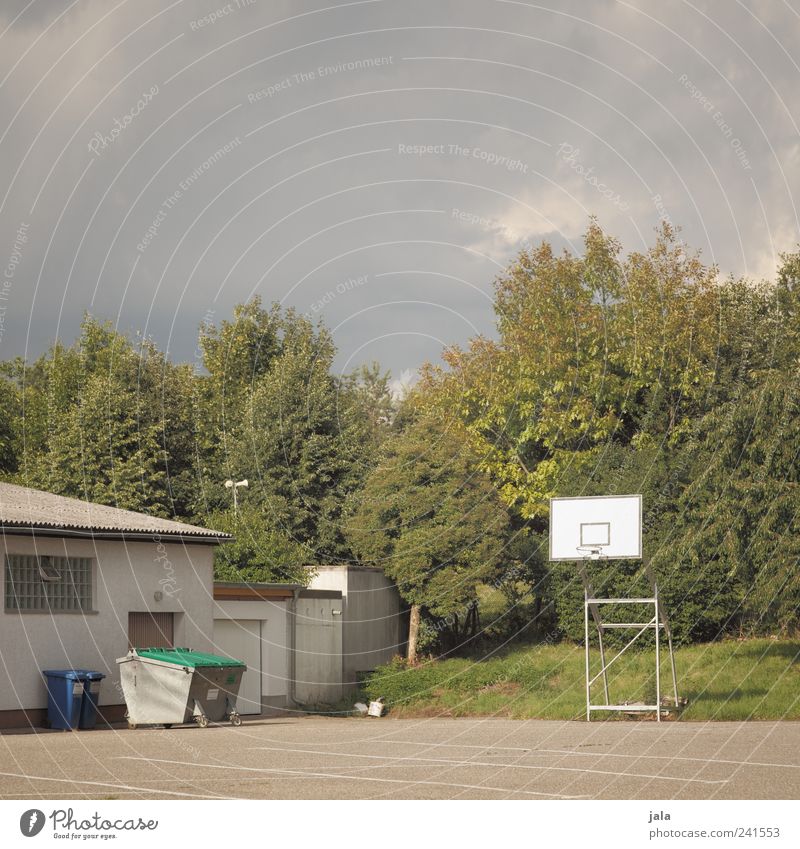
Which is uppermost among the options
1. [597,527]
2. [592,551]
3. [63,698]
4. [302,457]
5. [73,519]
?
[302,457]

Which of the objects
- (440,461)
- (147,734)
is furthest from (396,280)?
(147,734)

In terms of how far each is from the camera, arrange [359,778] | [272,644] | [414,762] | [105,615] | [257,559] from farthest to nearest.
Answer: [257,559] < [272,644] < [105,615] < [414,762] < [359,778]

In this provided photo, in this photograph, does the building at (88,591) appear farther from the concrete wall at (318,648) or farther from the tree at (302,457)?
the tree at (302,457)

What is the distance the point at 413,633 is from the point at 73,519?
14.5 meters

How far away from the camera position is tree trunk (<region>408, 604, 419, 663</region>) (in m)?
35.8

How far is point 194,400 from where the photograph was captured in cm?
4875

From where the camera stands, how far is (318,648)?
32906mm

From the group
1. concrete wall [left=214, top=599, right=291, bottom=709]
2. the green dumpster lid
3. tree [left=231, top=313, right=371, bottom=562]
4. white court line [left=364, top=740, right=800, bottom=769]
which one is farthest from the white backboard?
tree [left=231, top=313, right=371, bottom=562]

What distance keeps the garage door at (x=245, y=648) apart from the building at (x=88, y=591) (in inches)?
86.6

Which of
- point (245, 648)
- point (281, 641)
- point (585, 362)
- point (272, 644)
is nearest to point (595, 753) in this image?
point (245, 648)

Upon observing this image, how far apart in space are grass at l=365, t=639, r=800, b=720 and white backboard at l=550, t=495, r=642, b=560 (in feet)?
12.8

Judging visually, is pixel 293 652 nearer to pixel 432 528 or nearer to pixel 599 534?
pixel 432 528

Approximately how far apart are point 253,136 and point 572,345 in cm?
1435

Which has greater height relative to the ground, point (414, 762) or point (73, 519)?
point (73, 519)
